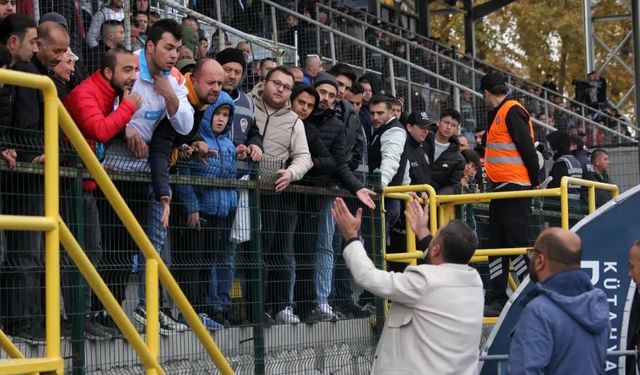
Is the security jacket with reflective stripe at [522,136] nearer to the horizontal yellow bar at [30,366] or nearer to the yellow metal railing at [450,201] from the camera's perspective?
the yellow metal railing at [450,201]

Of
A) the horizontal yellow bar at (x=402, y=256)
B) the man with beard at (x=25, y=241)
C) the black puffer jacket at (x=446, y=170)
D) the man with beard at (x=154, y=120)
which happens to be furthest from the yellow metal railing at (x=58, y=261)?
the black puffer jacket at (x=446, y=170)

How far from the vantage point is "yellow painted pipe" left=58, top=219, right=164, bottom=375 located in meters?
6.78

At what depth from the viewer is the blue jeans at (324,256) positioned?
10.2 m

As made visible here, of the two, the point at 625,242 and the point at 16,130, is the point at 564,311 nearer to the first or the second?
the point at 625,242

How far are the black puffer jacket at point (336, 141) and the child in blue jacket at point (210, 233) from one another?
49.3 inches

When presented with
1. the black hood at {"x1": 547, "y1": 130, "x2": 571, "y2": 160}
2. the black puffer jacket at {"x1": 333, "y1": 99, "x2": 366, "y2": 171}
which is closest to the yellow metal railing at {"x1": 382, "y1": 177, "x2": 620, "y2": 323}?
the black puffer jacket at {"x1": 333, "y1": 99, "x2": 366, "y2": 171}

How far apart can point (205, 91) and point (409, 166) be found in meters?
3.45

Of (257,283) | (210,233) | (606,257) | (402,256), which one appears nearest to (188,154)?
(210,233)

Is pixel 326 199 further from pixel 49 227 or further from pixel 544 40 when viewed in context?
pixel 544 40

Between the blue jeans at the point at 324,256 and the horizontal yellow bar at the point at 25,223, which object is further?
the blue jeans at the point at 324,256

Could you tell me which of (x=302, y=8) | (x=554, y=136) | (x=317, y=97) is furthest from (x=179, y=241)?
(x=302, y=8)

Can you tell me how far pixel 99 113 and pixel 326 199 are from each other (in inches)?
95.7

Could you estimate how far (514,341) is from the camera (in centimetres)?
699

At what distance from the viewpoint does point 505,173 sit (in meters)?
11.9
